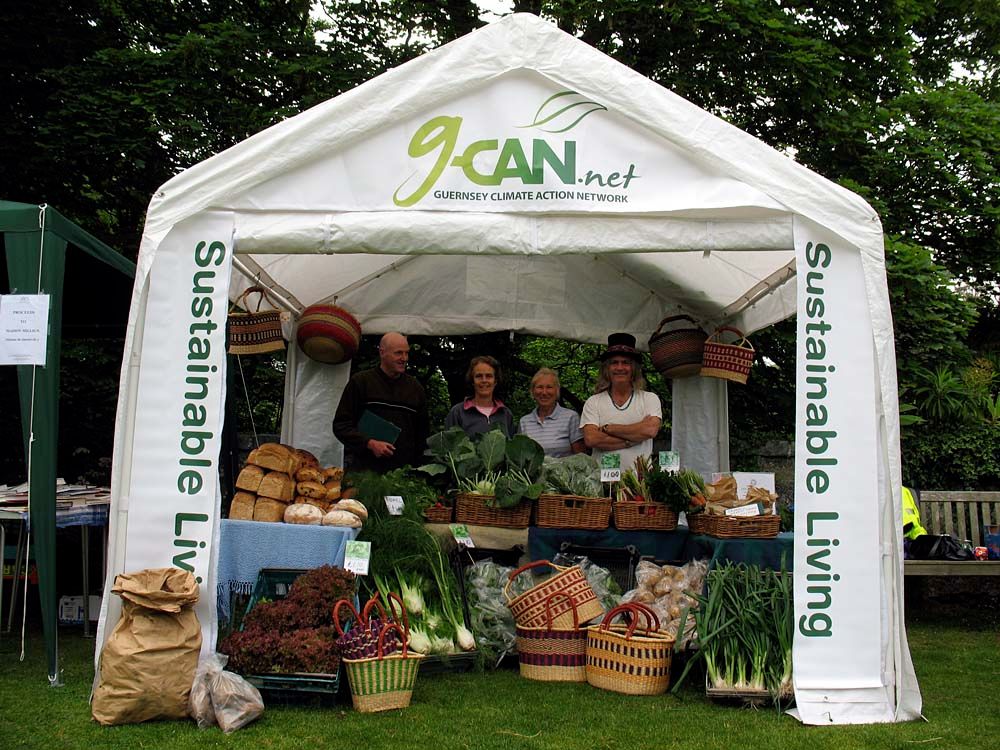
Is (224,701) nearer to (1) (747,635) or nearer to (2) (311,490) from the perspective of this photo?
(2) (311,490)

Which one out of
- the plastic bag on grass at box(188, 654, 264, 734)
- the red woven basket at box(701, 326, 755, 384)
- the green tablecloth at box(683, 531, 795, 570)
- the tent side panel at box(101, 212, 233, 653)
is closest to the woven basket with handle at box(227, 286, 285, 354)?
the tent side panel at box(101, 212, 233, 653)

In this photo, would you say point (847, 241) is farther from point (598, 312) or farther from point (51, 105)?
point (51, 105)

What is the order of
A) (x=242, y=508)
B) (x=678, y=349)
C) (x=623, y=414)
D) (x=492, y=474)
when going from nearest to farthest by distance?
(x=242, y=508) → (x=492, y=474) → (x=623, y=414) → (x=678, y=349)

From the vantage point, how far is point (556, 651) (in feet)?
16.8

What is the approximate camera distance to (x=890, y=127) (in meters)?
8.85

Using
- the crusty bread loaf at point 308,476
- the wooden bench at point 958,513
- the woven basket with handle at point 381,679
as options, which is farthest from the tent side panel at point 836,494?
the wooden bench at point 958,513

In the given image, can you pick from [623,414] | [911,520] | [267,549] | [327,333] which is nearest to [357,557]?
[267,549]

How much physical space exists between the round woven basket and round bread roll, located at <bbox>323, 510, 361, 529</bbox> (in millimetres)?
2282

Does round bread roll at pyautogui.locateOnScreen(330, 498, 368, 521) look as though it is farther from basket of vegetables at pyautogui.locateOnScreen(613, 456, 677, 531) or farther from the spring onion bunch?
the spring onion bunch

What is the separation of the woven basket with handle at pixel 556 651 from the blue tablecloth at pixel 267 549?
110 centimetres

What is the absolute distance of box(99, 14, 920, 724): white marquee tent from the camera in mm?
4621

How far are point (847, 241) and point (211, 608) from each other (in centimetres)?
349

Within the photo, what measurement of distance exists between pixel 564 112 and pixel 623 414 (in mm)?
2358

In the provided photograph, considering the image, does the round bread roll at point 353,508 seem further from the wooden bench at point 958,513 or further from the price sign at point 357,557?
the wooden bench at point 958,513
